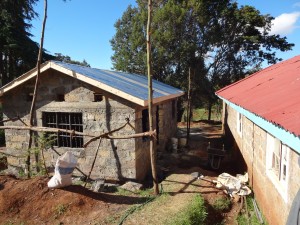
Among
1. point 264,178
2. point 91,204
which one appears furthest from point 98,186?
point 264,178

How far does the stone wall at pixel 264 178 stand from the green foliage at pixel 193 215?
1.45m

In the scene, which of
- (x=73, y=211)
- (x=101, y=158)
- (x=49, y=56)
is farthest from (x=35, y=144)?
(x=49, y=56)

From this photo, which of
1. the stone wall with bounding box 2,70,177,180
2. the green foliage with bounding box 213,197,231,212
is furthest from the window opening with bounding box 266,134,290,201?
the stone wall with bounding box 2,70,177,180

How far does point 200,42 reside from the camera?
75.3 ft

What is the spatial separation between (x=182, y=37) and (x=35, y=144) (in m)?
15.8

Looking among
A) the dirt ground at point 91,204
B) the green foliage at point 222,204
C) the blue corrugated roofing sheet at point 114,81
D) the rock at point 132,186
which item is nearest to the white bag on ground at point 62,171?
the dirt ground at point 91,204

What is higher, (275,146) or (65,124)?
(65,124)

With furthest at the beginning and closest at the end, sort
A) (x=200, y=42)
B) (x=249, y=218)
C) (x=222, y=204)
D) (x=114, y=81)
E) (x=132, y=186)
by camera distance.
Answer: (x=200, y=42) → (x=114, y=81) → (x=132, y=186) → (x=222, y=204) → (x=249, y=218)

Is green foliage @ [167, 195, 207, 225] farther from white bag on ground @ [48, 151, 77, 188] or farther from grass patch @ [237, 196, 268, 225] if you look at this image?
white bag on ground @ [48, 151, 77, 188]

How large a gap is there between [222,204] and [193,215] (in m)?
1.42

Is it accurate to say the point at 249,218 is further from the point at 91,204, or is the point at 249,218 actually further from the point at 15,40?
the point at 15,40

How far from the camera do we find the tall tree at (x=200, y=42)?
21812 mm

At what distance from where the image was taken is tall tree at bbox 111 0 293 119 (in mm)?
21812

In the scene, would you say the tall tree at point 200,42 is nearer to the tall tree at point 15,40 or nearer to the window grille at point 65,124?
the tall tree at point 15,40
